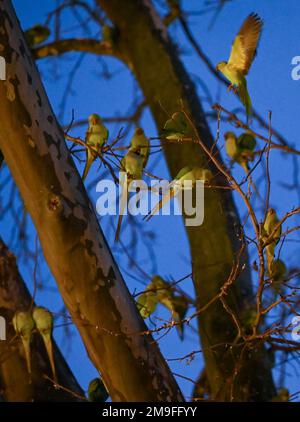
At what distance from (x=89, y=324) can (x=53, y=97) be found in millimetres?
2663

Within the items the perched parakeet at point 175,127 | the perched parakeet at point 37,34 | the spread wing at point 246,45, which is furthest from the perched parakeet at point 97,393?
the perched parakeet at point 37,34

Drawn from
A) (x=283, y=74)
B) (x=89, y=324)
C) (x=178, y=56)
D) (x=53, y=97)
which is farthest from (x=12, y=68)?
(x=53, y=97)

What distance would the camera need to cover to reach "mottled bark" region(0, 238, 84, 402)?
1552 millimetres

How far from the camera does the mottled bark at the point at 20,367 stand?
1.55 m

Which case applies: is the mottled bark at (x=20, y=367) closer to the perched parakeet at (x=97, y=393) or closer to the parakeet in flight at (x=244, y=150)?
the perched parakeet at (x=97, y=393)

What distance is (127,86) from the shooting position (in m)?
3.85

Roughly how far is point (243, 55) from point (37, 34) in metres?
1.30

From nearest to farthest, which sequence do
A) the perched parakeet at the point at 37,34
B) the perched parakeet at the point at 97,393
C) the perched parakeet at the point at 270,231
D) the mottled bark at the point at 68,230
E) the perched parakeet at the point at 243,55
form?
the mottled bark at the point at 68,230 < the perched parakeet at the point at 270,231 < the perched parakeet at the point at 243,55 < the perched parakeet at the point at 97,393 < the perched parakeet at the point at 37,34

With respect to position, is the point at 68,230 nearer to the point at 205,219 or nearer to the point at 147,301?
the point at 147,301

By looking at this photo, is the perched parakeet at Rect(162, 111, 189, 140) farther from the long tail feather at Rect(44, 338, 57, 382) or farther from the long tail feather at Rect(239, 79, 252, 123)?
the long tail feather at Rect(44, 338, 57, 382)

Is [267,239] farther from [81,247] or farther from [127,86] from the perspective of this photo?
[127,86]

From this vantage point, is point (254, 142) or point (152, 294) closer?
point (152, 294)

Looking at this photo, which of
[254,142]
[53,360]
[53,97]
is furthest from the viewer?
[53,97]

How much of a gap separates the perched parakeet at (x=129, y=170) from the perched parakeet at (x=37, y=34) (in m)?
1.30
